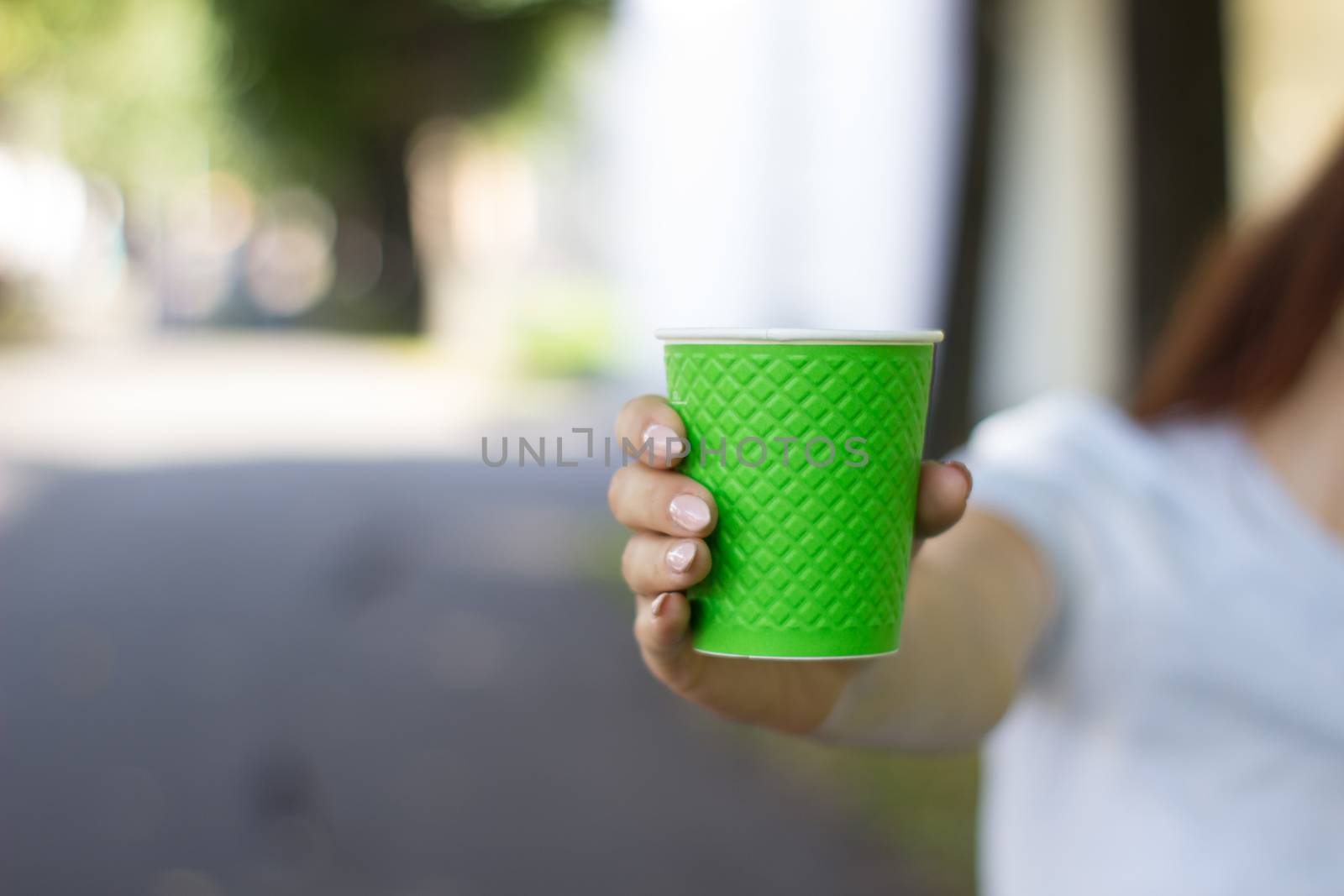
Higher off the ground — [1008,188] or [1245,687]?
[1008,188]

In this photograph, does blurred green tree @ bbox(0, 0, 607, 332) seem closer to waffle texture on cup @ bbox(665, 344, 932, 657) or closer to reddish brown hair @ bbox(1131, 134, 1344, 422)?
reddish brown hair @ bbox(1131, 134, 1344, 422)

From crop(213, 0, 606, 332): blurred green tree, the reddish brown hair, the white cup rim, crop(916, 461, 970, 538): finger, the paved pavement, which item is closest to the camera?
the white cup rim

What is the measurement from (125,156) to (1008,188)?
17.9m

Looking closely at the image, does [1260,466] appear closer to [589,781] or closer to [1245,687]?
[1245,687]

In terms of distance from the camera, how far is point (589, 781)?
4445 mm

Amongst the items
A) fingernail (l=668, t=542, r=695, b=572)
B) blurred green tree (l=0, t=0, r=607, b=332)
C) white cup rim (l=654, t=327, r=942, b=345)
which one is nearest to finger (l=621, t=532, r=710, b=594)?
fingernail (l=668, t=542, r=695, b=572)

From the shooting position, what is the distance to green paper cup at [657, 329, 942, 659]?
1098mm

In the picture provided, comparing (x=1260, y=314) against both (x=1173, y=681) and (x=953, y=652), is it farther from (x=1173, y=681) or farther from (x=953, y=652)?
(x=953, y=652)

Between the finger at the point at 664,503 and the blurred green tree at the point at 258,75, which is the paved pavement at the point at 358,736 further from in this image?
the blurred green tree at the point at 258,75

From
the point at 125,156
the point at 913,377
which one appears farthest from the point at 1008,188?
the point at 125,156

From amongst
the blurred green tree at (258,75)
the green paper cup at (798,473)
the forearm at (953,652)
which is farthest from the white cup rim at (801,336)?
the blurred green tree at (258,75)

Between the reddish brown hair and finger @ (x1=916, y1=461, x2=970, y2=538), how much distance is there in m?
0.99

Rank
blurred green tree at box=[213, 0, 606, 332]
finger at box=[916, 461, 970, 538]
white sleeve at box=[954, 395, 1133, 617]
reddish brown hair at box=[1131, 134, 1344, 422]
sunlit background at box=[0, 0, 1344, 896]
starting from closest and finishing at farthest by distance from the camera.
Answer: finger at box=[916, 461, 970, 538], white sleeve at box=[954, 395, 1133, 617], reddish brown hair at box=[1131, 134, 1344, 422], sunlit background at box=[0, 0, 1344, 896], blurred green tree at box=[213, 0, 606, 332]

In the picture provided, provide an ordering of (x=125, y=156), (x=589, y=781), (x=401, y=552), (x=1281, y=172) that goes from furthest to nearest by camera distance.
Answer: (x=125, y=156)
(x=401, y=552)
(x=1281, y=172)
(x=589, y=781)
